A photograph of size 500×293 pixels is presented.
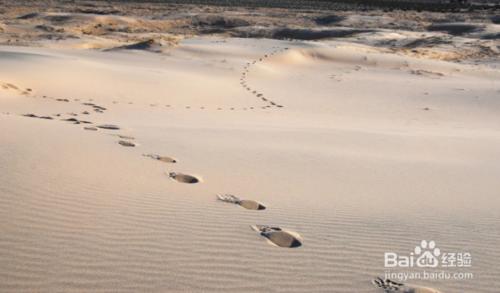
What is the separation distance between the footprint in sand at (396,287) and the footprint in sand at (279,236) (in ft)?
1.86

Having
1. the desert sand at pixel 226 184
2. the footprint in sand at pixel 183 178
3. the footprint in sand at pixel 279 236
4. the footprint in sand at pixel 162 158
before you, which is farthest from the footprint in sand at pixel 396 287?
the footprint in sand at pixel 162 158

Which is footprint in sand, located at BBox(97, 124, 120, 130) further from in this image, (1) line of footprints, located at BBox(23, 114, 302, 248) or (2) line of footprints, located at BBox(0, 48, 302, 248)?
(1) line of footprints, located at BBox(23, 114, 302, 248)

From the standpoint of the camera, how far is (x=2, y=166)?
13.1 ft

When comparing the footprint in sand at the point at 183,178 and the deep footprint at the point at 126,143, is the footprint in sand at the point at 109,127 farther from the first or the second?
the footprint in sand at the point at 183,178

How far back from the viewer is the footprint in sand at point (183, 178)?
4570 mm

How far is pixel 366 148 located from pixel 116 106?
4943mm

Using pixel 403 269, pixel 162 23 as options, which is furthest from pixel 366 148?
pixel 162 23

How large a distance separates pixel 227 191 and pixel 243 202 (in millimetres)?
284

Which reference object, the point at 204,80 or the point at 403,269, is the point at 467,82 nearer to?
the point at 204,80

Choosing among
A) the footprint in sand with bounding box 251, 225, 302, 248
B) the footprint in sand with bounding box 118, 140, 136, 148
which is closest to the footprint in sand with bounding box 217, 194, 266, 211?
the footprint in sand with bounding box 251, 225, 302, 248

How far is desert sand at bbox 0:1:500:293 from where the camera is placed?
9.74 feet
